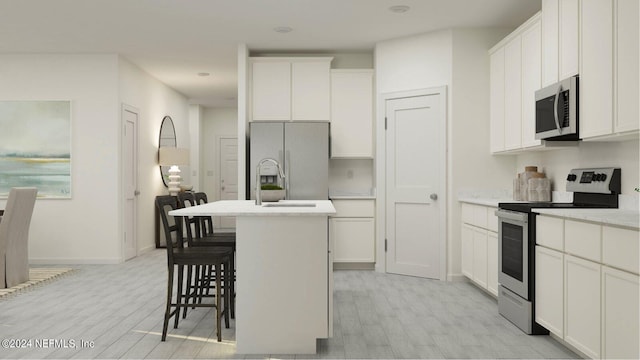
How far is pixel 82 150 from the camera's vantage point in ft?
22.0

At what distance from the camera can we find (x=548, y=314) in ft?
11.0

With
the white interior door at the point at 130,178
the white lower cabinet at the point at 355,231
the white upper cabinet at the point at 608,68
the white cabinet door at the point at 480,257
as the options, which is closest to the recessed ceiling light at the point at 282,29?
the white lower cabinet at the point at 355,231

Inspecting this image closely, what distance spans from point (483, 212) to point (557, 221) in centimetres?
151

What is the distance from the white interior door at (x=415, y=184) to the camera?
5676 mm

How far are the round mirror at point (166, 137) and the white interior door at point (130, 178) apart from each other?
4.00 ft

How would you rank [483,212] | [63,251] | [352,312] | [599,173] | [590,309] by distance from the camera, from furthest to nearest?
[63,251] → [483,212] → [352,312] → [599,173] → [590,309]

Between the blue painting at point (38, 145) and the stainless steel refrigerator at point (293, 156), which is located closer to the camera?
the stainless steel refrigerator at point (293, 156)

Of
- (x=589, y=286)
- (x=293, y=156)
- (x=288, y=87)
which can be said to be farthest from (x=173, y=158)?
(x=589, y=286)

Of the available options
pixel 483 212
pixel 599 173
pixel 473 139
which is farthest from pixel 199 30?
pixel 599 173

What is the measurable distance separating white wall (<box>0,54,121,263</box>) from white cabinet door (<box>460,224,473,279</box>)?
420 cm

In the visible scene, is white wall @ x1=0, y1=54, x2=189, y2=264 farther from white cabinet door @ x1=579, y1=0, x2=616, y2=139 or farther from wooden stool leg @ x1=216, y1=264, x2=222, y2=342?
white cabinet door @ x1=579, y1=0, x2=616, y2=139

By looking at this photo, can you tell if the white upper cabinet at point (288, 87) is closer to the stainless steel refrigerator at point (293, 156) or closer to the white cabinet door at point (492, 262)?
the stainless steel refrigerator at point (293, 156)

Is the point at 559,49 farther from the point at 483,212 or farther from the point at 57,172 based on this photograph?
the point at 57,172

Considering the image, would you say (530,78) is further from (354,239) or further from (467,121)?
(354,239)
